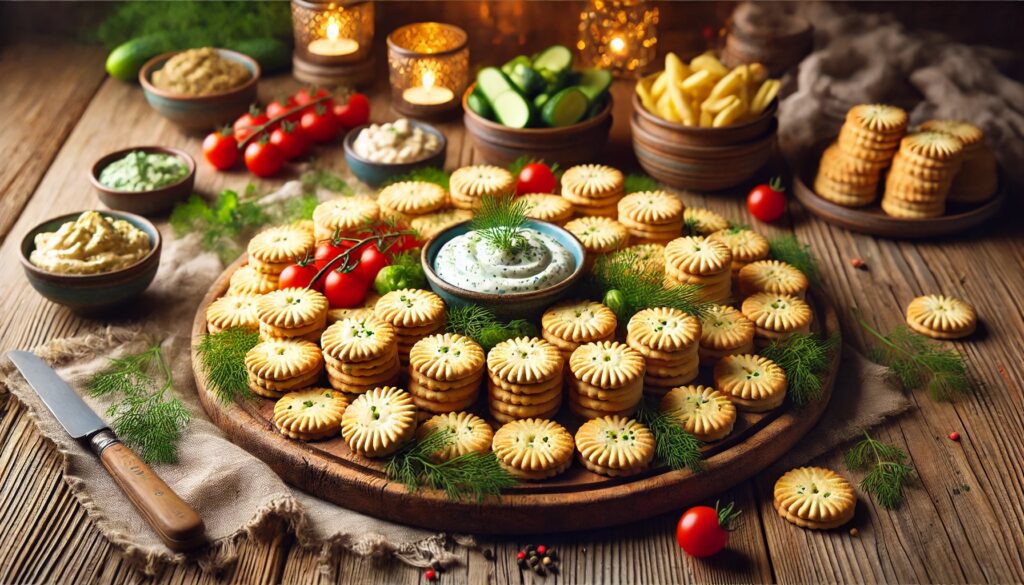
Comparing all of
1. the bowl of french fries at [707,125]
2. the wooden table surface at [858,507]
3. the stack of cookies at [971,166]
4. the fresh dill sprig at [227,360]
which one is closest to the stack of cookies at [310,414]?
the fresh dill sprig at [227,360]

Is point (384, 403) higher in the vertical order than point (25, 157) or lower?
higher

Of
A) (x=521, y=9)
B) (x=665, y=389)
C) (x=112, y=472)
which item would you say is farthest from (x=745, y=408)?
(x=521, y=9)

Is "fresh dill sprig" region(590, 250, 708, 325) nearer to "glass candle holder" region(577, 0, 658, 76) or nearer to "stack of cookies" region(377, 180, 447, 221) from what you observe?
"stack of cookies" region(377, 180, 447, 221)

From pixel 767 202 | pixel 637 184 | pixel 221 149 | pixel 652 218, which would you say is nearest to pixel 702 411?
pixel 652 218

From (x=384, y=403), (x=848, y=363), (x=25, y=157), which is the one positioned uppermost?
(x=384, y=403)

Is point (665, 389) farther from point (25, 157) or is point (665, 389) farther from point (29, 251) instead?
point (25, 157)
